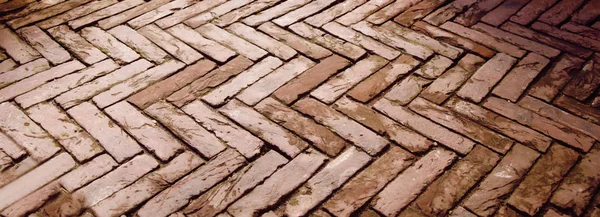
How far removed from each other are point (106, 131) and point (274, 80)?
2.85 feet

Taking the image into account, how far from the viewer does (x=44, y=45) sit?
2.91m

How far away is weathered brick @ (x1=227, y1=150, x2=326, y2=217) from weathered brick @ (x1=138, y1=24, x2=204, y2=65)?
39.4 inches

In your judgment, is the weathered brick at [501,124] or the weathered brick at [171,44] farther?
the weathered brick at [171,44]

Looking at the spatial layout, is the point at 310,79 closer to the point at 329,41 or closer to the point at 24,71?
the point at 329,41

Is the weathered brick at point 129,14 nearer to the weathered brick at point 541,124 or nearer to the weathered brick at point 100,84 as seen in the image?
the weathered brick at point 100,84

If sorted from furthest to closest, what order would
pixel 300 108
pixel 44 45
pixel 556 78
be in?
pixel 44 45
pixel 556 78
pixel 300 108

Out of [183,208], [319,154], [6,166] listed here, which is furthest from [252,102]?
[6,166]

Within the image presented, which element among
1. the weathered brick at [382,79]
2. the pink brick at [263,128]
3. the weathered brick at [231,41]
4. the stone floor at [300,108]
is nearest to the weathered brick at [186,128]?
the stone floor at [300,108]

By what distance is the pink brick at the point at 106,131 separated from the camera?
221cm

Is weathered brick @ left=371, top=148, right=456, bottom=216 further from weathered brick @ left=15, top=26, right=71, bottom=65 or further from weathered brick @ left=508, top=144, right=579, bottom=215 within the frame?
A: weathered brick @ left=15, top=26, right=71, bottom=65

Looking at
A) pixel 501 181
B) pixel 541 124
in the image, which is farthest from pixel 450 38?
pixel 501 181

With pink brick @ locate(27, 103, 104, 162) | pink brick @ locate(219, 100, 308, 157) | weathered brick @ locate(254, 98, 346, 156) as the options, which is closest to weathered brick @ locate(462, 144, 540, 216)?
weathered brick @ locate(254, 98, 346, 156)

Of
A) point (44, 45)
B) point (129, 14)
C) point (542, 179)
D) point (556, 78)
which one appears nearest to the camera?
point (542, 179)

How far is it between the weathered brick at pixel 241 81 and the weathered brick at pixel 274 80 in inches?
1.3
